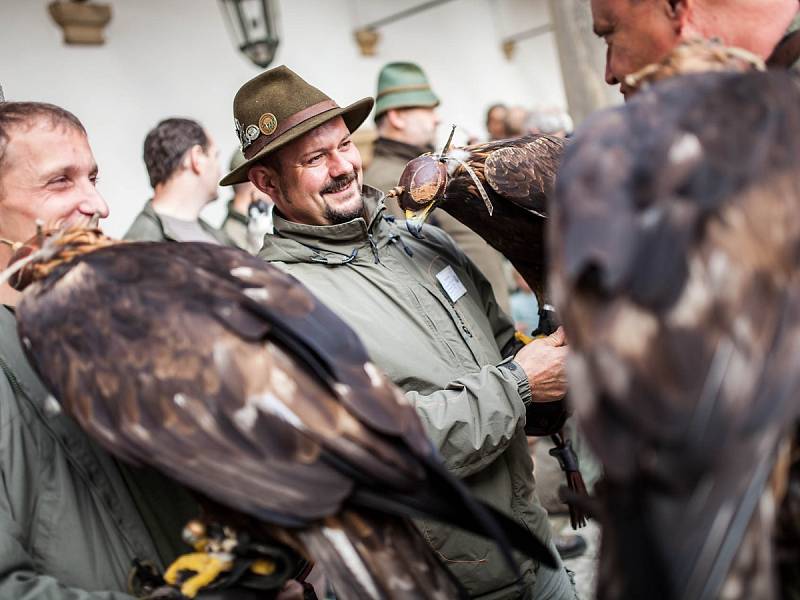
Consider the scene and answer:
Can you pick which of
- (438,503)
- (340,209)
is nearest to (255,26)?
(340,209)

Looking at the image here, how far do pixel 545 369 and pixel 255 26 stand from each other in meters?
4.87

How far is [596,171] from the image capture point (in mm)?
1415

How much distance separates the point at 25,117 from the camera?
7.93 feet

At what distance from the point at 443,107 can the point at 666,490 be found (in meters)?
12.0

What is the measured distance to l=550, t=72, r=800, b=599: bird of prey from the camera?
4.02ft

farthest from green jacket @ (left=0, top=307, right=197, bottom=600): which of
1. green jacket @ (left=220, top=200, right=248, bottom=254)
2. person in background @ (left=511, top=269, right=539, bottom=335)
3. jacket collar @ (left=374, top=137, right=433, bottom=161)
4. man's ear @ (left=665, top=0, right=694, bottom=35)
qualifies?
person in background @ (left=511, top=269, right=539, bottom=335)

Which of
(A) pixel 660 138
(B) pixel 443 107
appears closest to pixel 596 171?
(A) pixel 660 138

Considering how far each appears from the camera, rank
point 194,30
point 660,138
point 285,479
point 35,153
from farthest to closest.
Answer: point 194,30 → point 35,153 → point 285,479 → point 660,138

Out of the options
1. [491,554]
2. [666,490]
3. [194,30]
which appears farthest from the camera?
[194,30]

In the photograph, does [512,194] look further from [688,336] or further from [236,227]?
[236,227]

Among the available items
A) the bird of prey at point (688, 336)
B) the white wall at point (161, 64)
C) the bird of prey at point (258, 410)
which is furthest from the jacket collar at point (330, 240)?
the white wall at point (161, 64)

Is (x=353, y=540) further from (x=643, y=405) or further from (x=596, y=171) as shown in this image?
(x=596, y=171)

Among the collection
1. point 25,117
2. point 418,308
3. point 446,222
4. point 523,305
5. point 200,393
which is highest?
point 25,117

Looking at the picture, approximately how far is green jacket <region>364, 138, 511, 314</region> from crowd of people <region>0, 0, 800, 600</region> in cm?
178
